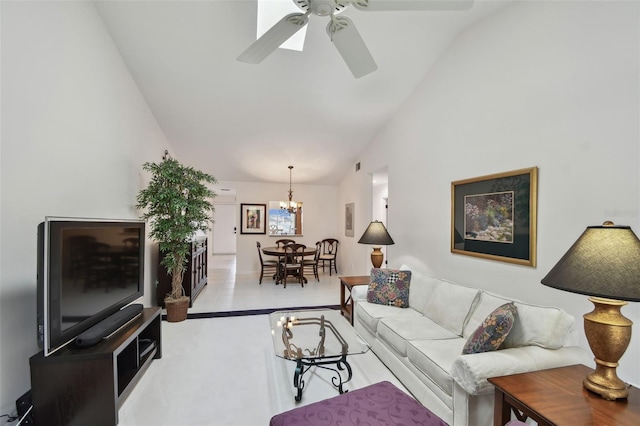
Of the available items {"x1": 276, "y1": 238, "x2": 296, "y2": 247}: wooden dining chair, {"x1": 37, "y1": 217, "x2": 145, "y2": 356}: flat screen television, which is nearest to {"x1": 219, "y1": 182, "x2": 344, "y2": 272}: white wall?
{"x1": 276, "y1": 238, "x2": 296, "y2": 247}: wooden dining chair

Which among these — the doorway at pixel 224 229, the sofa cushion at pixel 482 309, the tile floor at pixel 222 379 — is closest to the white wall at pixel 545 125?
the sofa cushion at pixel 482 309

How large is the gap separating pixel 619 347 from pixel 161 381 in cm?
299

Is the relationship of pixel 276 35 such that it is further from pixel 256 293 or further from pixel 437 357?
pixel 256 293

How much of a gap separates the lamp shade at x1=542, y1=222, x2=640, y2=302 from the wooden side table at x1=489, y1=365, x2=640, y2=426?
0.52 metres

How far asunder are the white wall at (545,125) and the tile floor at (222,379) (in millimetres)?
1454

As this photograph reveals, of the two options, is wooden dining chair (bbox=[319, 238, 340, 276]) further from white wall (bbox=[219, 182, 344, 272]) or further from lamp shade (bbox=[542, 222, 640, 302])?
lamp shade (bbox=[542, 222, 640, 302])

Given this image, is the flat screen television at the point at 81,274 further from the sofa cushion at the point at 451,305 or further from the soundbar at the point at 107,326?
the sofa cushion at the point at 451,305

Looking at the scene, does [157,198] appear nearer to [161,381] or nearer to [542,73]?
[161,381]

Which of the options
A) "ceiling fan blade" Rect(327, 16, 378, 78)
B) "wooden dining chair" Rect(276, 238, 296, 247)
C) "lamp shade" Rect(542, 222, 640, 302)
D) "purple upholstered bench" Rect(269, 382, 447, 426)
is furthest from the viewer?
"wooden dining chair" Rect(276, 238, 296, 247)

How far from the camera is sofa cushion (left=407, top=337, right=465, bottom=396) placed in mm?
1789

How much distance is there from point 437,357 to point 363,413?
77 centimetres

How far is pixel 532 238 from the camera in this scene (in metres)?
2.18

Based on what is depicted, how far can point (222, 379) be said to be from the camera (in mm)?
2365

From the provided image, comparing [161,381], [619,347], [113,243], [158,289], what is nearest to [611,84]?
[619,347]
